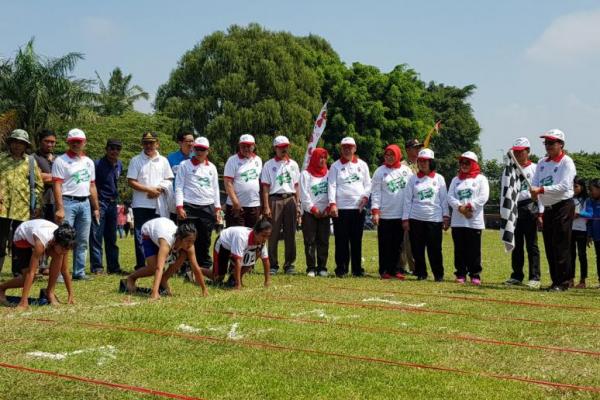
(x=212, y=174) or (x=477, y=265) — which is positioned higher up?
(x=212, y=174)

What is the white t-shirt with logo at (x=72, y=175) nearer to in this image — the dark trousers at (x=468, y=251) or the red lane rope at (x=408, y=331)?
the red lane rope at (x=408, y=331)

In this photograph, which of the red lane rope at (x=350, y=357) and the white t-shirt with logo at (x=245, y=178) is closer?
the red lane rope at (x=350, y=357)

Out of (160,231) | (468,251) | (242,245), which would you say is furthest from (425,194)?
(160,231)

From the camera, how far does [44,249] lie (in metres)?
8.70

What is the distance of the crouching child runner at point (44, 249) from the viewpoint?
27.7 ft

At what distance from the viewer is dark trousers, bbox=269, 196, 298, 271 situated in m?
12.9

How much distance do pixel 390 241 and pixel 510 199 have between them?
2015mm

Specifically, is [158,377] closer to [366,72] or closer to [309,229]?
[309,229]

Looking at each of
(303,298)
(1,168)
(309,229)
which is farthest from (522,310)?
(1,168)

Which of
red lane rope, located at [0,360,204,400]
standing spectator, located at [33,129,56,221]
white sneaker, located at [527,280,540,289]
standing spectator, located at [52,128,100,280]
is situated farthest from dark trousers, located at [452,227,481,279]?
red lane rope, located at [0,360,204,400]

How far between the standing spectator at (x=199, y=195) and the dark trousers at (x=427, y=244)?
3194 millimetres

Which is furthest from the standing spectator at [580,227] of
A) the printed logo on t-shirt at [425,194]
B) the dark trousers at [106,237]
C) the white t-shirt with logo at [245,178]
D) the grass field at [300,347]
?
the dark trousers at [106,237]

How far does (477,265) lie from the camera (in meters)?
12.4

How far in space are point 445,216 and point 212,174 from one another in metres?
3.78
